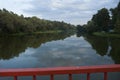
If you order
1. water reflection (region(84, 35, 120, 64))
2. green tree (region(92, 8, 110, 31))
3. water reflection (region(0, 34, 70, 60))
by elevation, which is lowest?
water reflection (region(84, 35, 120, 64))

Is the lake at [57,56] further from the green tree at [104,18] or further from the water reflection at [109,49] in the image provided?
the green tree at [104,18]

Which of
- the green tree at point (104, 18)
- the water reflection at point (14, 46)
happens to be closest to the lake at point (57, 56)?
the water reflection at point (14, 46)

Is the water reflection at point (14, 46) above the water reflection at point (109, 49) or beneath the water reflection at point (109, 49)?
above

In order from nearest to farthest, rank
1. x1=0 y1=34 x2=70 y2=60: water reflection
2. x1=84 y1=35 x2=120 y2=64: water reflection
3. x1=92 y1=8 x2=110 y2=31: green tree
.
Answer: x1=84 y1=35 x2=120 y2=64: water reflection → x1=0 y1=34 x2=70 y2=60: water reflection → x1=92 y1=8 x2=110 y2=31: green tree

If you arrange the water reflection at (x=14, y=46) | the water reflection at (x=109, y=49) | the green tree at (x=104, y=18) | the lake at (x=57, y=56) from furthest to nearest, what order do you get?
the green tree at (x=104, y=18), the water reflection at (x=14, y=46), the water reflection at (x=109, y=49), the lake at (x=57, y=56)

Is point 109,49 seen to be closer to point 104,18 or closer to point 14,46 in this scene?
point 14,46

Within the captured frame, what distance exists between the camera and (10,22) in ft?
253

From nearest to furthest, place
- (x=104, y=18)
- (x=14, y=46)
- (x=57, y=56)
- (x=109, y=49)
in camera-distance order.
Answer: (x=57, y=56)
(x=109, y=49)
(x=14, y=46)
(x=104, y=18)

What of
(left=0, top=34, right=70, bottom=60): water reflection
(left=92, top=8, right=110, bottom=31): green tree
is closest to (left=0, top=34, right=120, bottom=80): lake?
(left=0, top=34, right=70, bottom=60): water reflection

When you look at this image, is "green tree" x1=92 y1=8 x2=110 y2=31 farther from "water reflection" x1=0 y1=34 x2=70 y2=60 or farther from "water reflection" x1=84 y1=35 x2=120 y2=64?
"water reflection" x1=84 y1=35 x2=120 y2=64

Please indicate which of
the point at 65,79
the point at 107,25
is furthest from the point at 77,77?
the point at 107,25

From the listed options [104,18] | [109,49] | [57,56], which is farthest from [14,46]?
[104,18]

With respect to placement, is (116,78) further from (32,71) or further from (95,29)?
(95,29)

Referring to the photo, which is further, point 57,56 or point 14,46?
point 14,46
